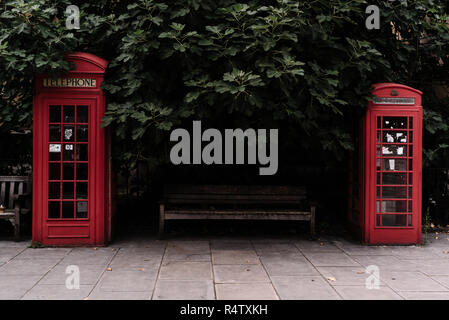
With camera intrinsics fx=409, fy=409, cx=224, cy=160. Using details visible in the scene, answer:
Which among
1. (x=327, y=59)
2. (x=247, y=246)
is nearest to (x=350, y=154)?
(x=327, y=59)

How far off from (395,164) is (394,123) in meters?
0.71

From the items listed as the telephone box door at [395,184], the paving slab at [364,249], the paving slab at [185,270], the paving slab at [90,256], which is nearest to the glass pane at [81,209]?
the paving slab at [90,256]

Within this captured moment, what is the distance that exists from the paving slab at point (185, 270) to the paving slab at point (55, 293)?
98 centimetres

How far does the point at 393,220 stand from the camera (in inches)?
278

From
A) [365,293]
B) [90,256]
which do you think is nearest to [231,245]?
[90,256]

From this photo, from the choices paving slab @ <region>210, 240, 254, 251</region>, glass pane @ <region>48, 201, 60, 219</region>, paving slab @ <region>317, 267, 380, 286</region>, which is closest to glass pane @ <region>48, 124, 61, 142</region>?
glass pane @ <region>48, 201, 60, 219</region>

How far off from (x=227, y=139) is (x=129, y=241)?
249cm

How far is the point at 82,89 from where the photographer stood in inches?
260

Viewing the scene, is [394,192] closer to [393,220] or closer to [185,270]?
[393,220]

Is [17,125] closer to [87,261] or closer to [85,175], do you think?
[85,175]

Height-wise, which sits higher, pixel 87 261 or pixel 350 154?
pixel 350 154

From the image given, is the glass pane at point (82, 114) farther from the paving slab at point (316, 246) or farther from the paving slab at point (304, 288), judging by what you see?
the paving slab at point (316, 246)

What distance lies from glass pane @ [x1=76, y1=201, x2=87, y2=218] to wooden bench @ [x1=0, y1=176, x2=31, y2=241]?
1057 mm

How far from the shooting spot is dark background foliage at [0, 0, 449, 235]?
606cm
